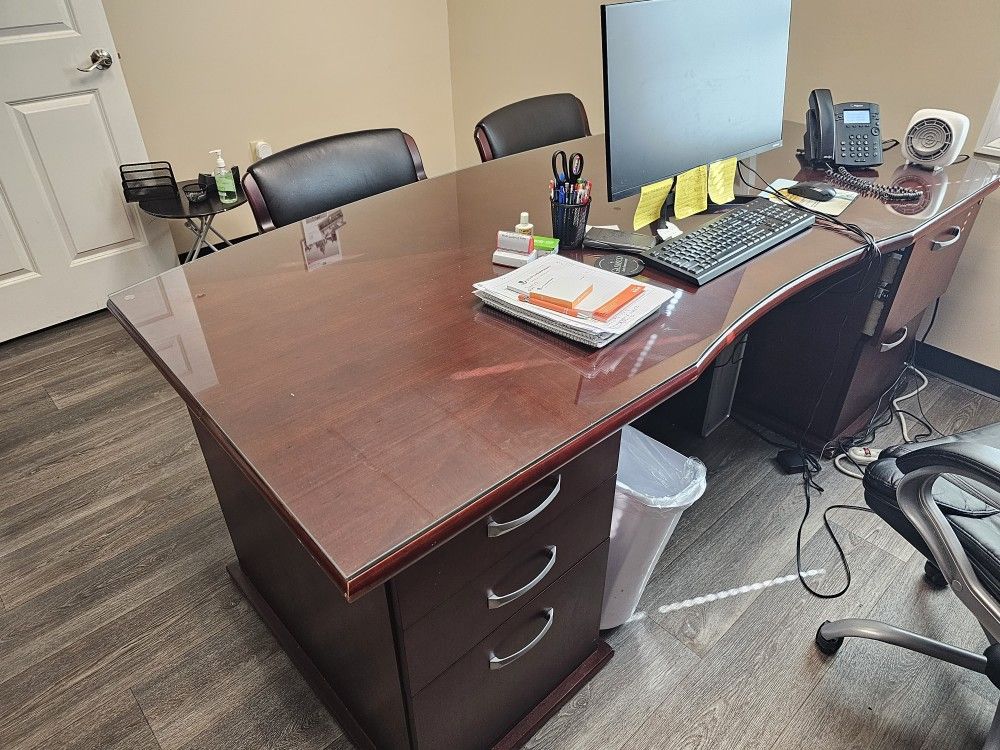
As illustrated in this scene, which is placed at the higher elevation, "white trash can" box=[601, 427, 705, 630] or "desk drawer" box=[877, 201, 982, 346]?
"desk drawer" box=[877, 201, 982, 346]

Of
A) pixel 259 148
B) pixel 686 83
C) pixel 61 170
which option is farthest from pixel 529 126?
pixel 61 170

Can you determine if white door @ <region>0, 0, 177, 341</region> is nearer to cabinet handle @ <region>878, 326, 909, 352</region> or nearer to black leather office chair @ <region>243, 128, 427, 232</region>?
black leather office chair @ <region>243, 128, 427, 232</region>

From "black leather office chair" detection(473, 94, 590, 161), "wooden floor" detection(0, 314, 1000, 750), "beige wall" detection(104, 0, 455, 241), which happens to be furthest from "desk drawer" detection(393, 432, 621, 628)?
"beige wall" detection(104, 0, 455, 241)

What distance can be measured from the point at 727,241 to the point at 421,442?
0.80m

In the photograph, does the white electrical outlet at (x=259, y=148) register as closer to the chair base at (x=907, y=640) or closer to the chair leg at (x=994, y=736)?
the chair base at (x=907, y=640)

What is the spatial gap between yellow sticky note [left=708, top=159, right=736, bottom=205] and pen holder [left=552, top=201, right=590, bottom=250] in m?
0.37

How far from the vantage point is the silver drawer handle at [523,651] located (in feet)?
3.47

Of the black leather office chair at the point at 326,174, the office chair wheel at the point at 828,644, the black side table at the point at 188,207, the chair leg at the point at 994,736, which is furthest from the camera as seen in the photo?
the black side table at the point at 188,207

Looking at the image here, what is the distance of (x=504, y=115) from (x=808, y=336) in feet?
3.60

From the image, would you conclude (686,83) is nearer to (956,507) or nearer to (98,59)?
(956,507)

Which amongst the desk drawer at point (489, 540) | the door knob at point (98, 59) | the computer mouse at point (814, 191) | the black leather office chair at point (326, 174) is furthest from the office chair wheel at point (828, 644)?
the door knob at point (98, 59)

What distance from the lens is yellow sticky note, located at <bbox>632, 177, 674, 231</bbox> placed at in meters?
1.38

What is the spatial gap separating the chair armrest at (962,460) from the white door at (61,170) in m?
2.69

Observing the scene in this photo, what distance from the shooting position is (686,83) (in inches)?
51.4
